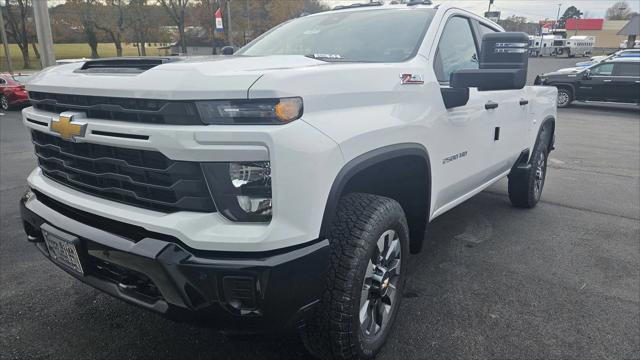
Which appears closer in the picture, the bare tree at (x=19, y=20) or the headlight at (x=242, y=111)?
the headlight at (x=242, y=111)

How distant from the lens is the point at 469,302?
122 inches

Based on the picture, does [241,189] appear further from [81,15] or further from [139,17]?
[139,17]

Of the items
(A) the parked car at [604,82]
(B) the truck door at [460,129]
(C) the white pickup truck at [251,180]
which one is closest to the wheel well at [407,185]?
(C) the white pickup truck at [251,180]

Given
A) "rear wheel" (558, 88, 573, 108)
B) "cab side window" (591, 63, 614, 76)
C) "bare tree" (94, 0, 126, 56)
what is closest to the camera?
"cab side window" (591, 63, 614, 76)

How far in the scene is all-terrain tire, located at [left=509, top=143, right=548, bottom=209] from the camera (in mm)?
4801

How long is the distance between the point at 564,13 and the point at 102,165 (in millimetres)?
126760

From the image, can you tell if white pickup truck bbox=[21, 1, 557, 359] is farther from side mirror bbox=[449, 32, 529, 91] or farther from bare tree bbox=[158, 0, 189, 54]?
bare tree bbox=[158, 0, 189, 54]

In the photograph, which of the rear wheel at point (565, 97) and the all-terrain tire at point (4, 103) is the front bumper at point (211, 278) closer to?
the all-terrain tire at point (4, 103)

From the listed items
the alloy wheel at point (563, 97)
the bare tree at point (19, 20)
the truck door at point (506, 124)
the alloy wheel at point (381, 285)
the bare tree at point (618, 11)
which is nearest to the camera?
the alloy wheel at point (381, 285)

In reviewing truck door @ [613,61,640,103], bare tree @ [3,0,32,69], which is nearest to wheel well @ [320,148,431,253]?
truck door @ [613,61,640,103]

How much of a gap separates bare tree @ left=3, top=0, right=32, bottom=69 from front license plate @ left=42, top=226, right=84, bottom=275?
4733 cm

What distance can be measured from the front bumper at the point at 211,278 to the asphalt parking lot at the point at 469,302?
20cm

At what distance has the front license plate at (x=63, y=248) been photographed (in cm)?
210

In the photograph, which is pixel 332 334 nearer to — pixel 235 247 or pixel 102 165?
pixel 235 247
